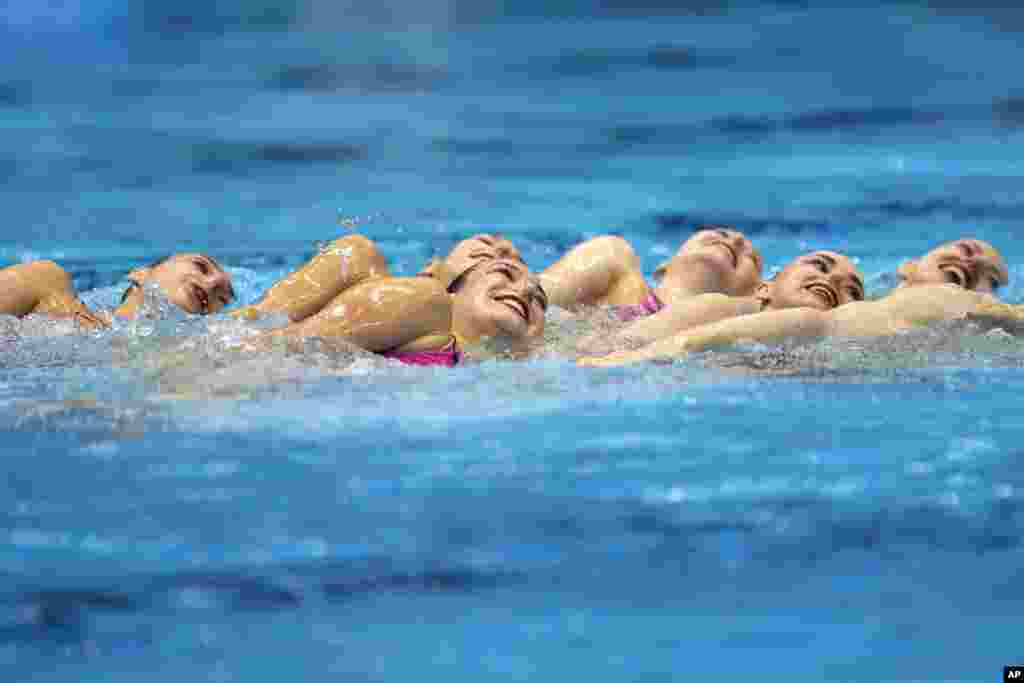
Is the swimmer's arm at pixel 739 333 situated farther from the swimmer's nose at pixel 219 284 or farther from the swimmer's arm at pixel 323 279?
the swimmer's nose at pixel 219 284

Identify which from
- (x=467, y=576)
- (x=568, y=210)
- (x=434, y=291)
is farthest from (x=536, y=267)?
(x=467, y=576)

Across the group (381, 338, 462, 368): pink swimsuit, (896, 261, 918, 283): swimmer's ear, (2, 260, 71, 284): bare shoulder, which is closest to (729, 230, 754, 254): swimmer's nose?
(896, 261, 918, 283): swimmer's ear

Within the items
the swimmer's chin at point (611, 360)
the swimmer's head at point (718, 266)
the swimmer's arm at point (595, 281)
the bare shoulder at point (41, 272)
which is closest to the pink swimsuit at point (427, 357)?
the swimmer's chin at point (611, 360)

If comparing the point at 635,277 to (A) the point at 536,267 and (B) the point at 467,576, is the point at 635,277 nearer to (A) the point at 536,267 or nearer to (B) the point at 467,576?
(A) the point at 536,267

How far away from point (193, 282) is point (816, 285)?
1.73 metres

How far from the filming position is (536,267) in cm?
682

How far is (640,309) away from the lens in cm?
486

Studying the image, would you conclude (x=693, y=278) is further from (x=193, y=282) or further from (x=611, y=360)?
(x=193, y=282)

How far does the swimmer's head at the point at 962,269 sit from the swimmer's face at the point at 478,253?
45.9 inches

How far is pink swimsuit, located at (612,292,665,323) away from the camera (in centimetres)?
484

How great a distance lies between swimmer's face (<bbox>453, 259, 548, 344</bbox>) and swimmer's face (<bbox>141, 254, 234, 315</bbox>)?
0.77 m

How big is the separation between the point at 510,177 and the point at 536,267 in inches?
58.0

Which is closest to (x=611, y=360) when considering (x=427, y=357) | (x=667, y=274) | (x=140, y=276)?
(x=427, y=357)

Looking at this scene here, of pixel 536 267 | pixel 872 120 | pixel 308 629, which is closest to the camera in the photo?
pixel 308 629
